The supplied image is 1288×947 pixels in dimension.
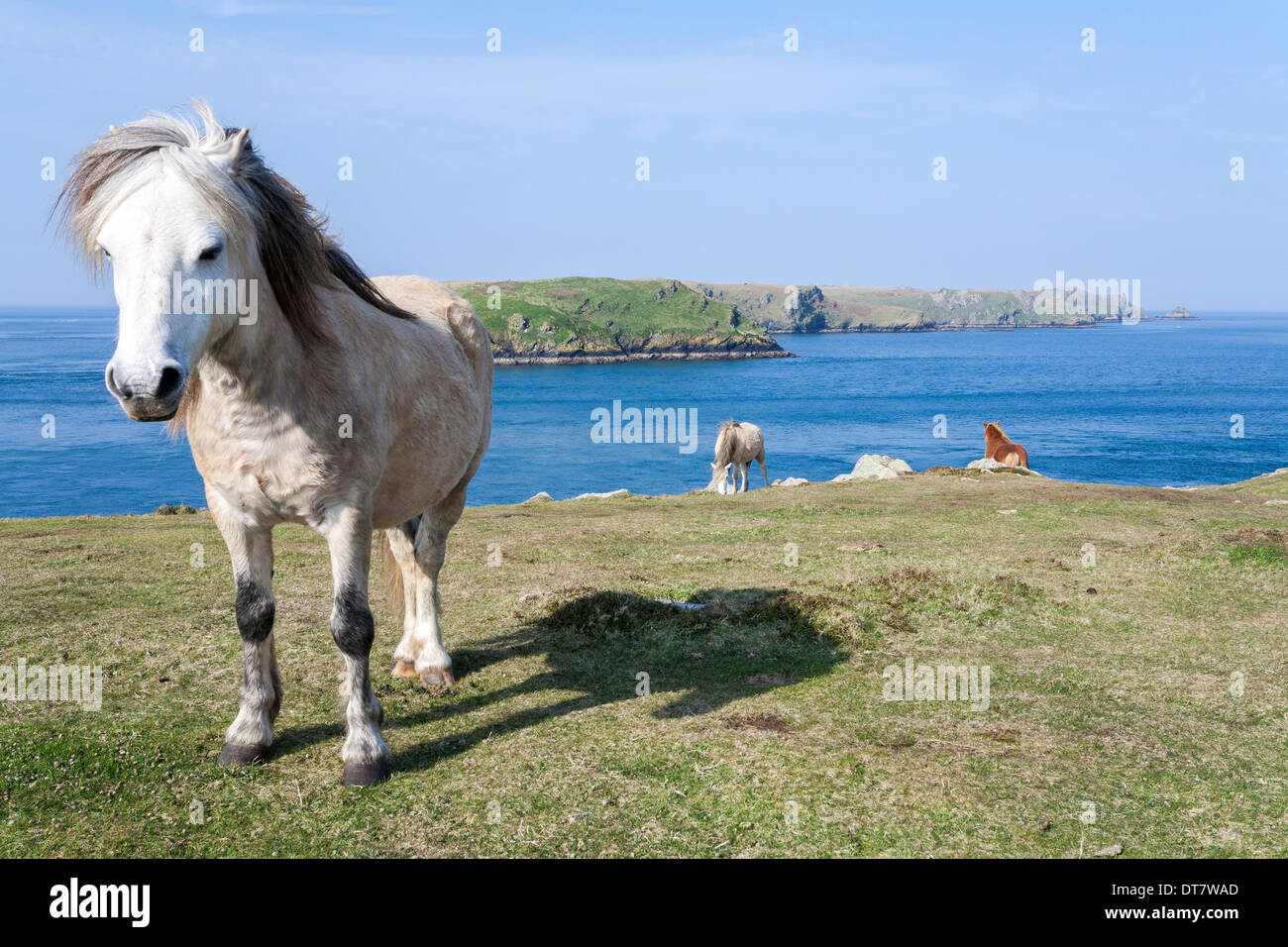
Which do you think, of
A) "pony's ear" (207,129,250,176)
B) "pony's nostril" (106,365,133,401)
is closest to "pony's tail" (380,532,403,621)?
"pony's ear" (207,129,250,176)

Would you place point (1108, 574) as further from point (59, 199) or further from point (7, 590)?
point (7, 590)

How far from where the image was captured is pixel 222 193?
4801 mm

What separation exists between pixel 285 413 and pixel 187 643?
4.29 meters

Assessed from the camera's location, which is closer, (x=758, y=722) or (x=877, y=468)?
(x=758, y=722)

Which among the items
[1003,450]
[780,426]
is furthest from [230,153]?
[780,426]

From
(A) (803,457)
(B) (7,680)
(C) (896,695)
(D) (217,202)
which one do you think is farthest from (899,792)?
(A) (803,457)

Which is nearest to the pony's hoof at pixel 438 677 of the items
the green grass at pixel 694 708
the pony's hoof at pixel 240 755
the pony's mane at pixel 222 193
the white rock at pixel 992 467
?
the green grass at pixel 694 708

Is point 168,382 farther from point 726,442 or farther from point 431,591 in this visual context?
point 726,442

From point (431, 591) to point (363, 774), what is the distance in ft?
8.09

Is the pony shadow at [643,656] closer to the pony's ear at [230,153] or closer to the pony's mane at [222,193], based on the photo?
the pony's mane at [222,193]

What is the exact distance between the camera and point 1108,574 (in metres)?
11.8

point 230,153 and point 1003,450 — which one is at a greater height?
point 230,153

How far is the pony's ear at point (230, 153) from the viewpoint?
5.04 meters

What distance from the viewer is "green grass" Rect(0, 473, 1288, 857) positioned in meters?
5.46
